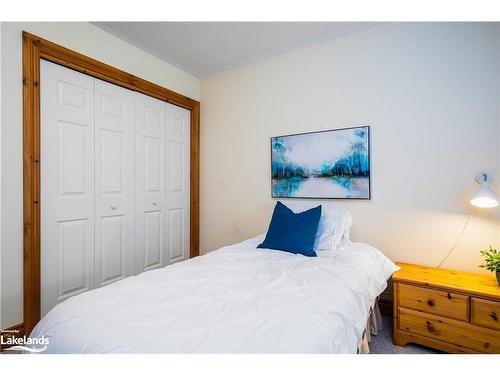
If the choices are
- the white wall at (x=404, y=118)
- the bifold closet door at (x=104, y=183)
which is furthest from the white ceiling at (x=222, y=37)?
the bifold closet door at (x=104, y=183)

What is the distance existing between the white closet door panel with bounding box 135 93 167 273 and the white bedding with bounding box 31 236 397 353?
4.30 ft

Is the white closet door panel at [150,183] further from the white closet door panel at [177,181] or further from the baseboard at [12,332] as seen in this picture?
the baseboard at [12,332]

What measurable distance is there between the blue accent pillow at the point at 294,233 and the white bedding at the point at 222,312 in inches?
12.5

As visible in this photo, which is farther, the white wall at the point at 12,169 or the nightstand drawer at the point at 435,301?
the white wall at the point at 12,169

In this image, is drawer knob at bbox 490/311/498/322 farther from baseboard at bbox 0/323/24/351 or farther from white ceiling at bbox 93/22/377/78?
baseboard at bbox 0/323/24/351

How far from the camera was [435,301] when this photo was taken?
1640 millimetres

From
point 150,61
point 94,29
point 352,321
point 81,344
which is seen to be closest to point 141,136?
point 150,61

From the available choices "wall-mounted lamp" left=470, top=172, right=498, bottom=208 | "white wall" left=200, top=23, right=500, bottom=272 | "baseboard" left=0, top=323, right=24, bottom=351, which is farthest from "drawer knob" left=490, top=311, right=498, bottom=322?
"baseboard" left=0, top=323, right=24, bottom=351

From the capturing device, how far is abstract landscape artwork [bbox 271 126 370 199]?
2.32 meters

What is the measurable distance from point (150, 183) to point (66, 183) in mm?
805

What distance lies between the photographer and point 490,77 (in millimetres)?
1853

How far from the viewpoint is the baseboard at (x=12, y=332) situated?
1.76 m

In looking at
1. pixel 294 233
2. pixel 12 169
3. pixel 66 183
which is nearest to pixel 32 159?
pixel 12 169

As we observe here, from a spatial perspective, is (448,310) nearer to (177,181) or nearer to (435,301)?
(435,301)
